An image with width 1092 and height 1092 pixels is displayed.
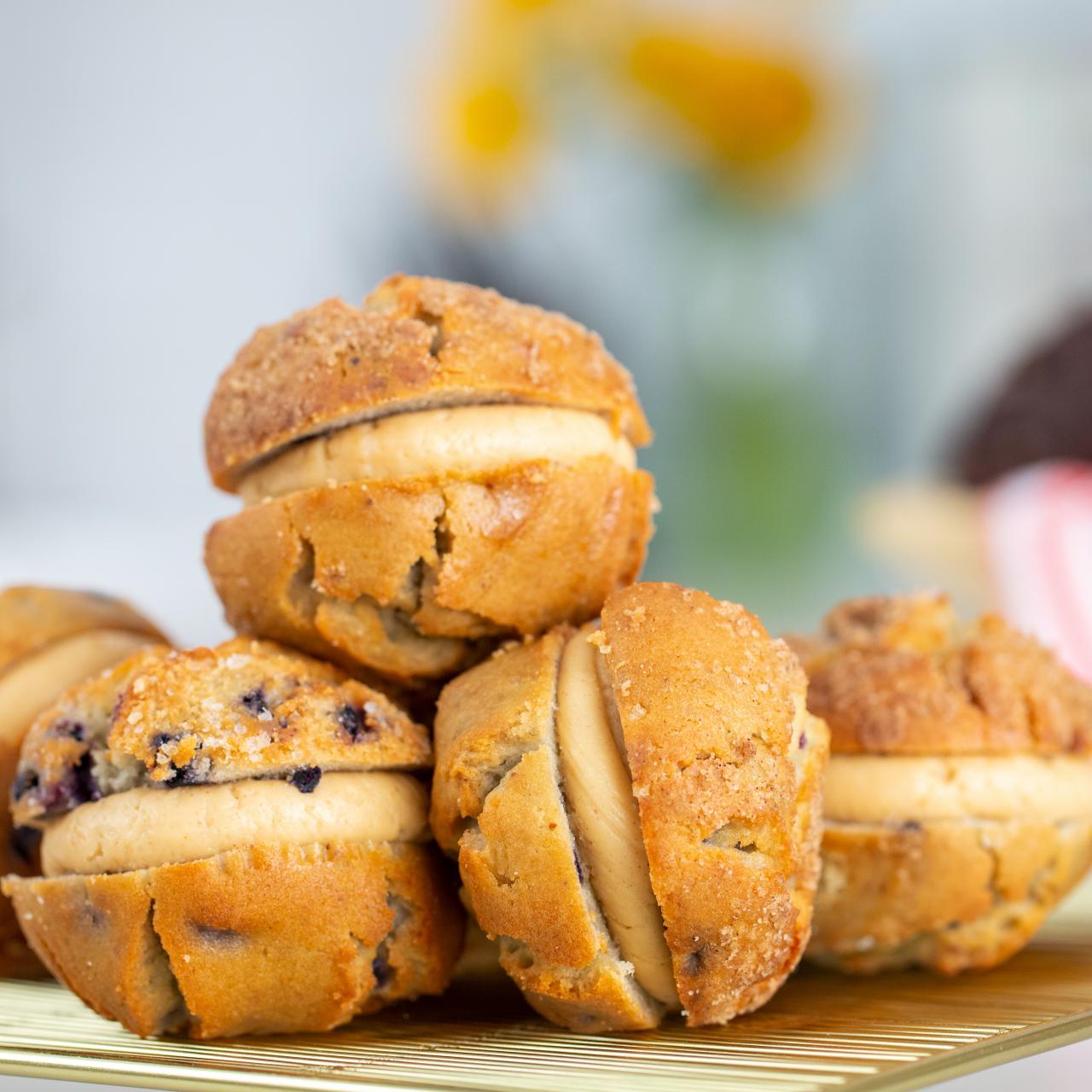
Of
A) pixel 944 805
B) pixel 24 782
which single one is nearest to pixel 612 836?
pixel 944 805

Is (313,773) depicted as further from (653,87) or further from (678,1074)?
(653,87)

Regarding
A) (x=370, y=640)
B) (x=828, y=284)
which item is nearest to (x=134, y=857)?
(x=370, y=640)

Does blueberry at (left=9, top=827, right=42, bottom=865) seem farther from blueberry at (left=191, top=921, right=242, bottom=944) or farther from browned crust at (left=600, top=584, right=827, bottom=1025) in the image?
browned crust at (left=600, top=584, right=827, bottom=1025)

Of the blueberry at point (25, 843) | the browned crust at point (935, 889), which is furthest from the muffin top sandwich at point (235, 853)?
the browned crust at point (935, 889)

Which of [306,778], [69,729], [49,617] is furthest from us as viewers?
[49,617]

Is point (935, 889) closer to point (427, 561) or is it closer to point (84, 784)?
point (427, 561)

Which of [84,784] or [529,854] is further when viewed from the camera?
[84,784]

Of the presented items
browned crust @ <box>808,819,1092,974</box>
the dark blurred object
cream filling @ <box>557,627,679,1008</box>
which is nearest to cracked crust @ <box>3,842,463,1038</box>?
cream filling @ <box>557,627,679,1008</box>
